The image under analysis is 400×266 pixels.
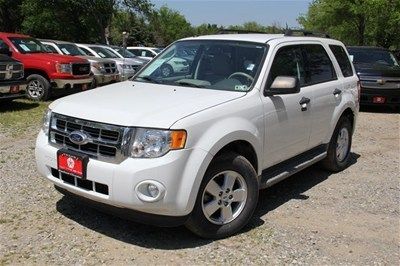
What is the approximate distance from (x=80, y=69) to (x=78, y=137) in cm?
933

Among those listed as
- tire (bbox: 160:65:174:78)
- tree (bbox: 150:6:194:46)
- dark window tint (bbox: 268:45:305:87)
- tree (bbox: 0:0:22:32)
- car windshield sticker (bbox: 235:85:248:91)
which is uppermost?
tree (bbox: 150:6:194:46)

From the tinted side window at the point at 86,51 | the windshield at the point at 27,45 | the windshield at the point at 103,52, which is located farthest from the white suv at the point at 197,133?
the windshield at the point at 103,52

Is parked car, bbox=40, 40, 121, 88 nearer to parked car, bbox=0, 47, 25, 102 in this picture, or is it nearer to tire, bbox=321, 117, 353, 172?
parked car, bbox=0, 47, 25, 102

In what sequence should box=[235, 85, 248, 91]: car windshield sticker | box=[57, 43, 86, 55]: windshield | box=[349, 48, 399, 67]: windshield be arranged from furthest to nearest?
1. box=[57, 43, 86, 55]: windshield
2. box=[349, 48, 399, 67]: windshield
3. box=[235, 85, 248, 91]: car windshield sticker

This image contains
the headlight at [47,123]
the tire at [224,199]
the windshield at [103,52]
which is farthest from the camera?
the windshield at [103,52]

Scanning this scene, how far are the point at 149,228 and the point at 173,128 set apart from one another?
3.90 feet

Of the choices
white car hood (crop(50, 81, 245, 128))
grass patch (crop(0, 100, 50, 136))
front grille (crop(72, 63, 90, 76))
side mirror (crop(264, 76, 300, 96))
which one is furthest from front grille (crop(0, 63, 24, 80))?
side mirror (crop(264, 76, 300, 96))

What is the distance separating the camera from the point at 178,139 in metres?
3.85

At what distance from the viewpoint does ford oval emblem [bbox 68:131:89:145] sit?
161 inches

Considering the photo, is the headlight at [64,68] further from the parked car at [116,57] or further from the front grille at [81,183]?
the front grille at [81,183]

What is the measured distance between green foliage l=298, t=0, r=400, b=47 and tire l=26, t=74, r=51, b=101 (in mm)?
24798

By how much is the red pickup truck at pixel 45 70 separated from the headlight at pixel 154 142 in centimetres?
931

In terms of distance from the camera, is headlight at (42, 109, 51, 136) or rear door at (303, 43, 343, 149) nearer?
headlight at (42, 109, 51, 136)

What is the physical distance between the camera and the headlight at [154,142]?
12.6ft
